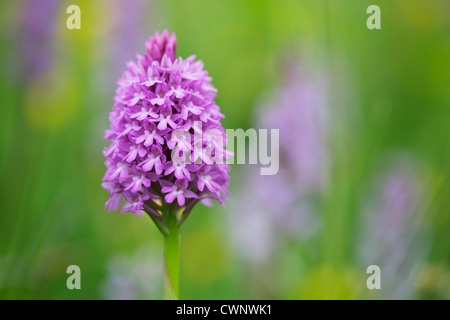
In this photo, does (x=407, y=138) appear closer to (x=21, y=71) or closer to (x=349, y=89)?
(x=349, y=89)

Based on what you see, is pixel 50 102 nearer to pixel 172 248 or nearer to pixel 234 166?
pixel 234 166

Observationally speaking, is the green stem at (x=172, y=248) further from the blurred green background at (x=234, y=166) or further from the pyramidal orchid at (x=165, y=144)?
the blurred green background at (x=234, y=166)

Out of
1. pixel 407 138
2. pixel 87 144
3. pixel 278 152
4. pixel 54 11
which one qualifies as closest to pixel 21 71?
pixel 54 11

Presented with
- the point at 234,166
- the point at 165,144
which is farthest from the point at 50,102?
the point at 165,144

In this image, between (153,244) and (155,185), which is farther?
(153,244)

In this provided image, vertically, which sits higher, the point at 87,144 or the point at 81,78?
the point at 81,78

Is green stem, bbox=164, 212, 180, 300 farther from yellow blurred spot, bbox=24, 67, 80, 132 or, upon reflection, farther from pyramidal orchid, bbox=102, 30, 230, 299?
yellow blurred spot, bbox=24, 67, 80, 132
